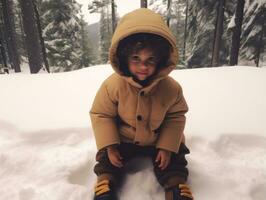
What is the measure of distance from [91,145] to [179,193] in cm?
91

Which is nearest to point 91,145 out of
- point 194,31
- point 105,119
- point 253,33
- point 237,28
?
point 105,119

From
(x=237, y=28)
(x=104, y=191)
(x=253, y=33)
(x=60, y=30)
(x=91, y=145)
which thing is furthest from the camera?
(x=60, y=30)

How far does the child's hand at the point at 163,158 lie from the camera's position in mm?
1718

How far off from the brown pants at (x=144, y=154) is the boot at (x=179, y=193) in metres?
0.06

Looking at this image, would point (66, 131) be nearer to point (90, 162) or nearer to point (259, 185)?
point (90, 162)

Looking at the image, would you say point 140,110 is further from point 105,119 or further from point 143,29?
point 143,29

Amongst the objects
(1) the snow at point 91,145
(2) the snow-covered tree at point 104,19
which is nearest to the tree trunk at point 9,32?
(2) the snow-covered tree at point 104,19

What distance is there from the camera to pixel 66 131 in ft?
7.84

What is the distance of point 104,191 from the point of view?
5.15 feet

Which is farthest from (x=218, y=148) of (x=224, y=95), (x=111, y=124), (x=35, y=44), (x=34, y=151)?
(x=35, y=44)

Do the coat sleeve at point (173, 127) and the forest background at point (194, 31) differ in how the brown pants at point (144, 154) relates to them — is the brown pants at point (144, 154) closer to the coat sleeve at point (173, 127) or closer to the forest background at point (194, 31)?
the coat sleeve at point (173, 127)

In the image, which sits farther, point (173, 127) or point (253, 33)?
point (253, 33)

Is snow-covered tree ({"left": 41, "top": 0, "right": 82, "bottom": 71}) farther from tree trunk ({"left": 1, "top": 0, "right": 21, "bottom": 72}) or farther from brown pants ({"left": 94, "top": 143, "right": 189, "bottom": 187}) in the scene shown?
brown pants ({"left": 94, "top": 143, "right": 189, "bottom": 187})

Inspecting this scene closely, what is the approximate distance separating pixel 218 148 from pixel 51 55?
649 inches
